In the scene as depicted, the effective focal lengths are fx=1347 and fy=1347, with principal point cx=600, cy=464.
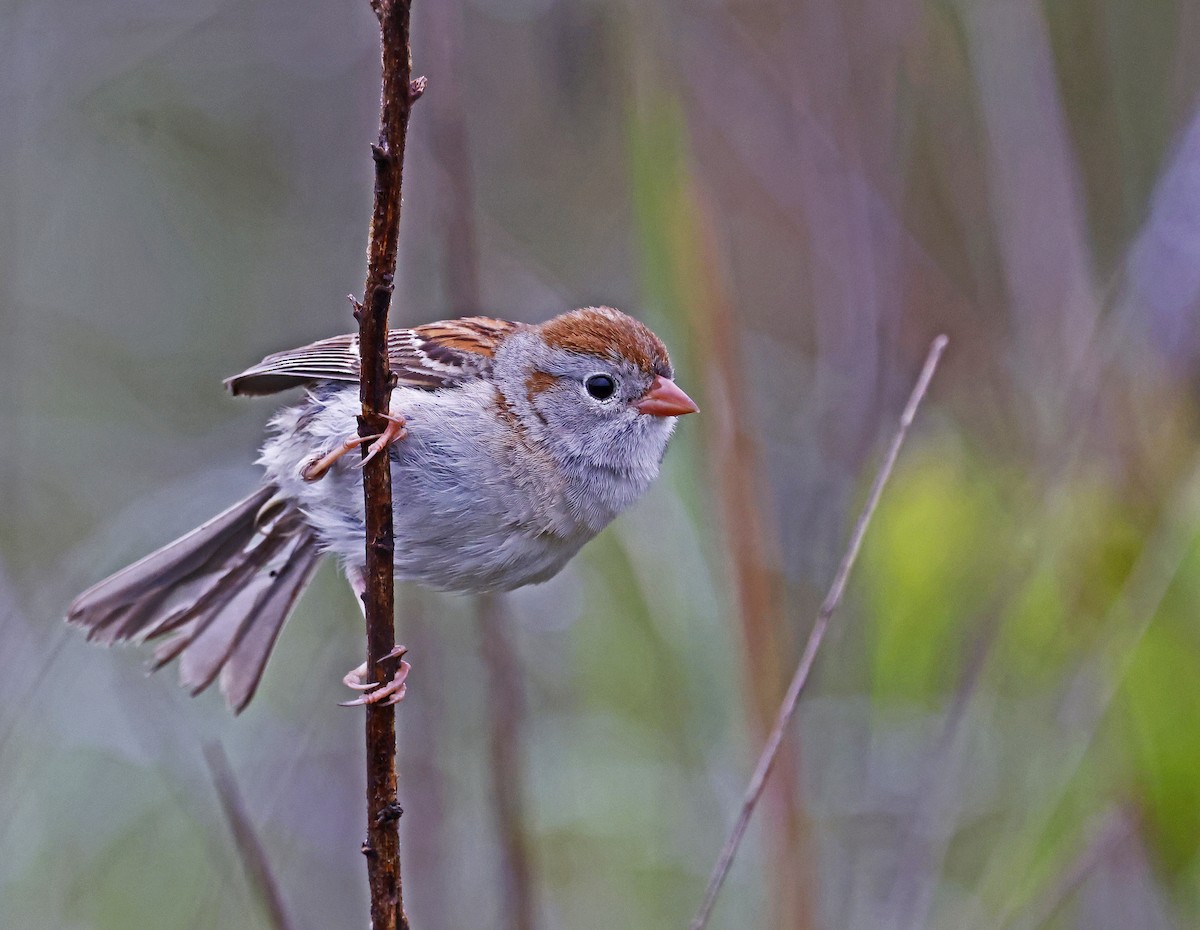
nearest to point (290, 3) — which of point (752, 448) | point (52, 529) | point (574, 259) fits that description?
point (574, 259)

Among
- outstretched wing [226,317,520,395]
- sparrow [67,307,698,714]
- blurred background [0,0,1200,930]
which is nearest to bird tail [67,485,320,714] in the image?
sparrow [67,307,698,714]

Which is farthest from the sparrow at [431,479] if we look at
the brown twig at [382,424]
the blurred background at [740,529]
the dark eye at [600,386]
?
the brown twig at [382,424]

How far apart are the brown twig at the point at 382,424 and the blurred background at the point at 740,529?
50 centimetres

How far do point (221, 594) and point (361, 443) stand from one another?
122 cm

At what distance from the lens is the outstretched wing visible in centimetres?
305

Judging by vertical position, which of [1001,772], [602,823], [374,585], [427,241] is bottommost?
[602,823]

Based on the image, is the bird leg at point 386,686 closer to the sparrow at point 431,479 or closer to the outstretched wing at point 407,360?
the sparrow at point 431,479

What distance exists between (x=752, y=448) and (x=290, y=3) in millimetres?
3290

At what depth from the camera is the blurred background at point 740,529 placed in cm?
291

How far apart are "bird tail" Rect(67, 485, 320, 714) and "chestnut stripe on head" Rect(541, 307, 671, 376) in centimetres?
82

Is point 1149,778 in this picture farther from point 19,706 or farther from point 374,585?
point 19,706

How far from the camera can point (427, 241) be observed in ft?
14.5

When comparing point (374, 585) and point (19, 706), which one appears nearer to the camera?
point (374, 585)

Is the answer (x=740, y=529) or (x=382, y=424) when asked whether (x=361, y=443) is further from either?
(x=740, y=529)
